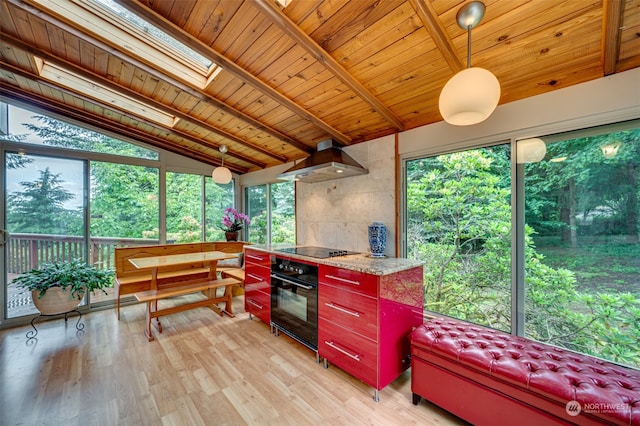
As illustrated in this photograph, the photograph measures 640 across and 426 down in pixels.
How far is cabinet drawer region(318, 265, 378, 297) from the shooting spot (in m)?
1.83

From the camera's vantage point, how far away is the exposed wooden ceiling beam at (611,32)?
1280 millimetres

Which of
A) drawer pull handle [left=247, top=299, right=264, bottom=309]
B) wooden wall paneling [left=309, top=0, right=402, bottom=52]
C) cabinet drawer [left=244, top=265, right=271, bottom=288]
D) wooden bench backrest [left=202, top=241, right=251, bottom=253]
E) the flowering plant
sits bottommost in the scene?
drawer pull handle [left=247, top=299, right=264, bottom=309]

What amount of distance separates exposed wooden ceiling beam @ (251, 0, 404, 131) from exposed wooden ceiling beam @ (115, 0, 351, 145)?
669 mm

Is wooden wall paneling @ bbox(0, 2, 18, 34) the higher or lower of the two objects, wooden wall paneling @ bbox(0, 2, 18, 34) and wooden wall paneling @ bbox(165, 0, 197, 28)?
the higher

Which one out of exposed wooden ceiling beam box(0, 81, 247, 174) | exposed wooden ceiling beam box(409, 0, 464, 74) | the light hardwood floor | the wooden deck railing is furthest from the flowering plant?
exposed wooden ceiling beam box(409, 0, 464, 74)

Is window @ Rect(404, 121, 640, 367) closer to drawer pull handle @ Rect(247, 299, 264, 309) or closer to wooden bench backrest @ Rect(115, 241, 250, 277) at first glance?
drawer pull handle @ Rect(247, 299, 264, 309)

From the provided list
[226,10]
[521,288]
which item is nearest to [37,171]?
[226,10]

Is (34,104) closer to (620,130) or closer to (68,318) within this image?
(68,318)

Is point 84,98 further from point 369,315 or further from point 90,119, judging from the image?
point 369,315

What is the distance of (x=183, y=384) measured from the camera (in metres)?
2.03

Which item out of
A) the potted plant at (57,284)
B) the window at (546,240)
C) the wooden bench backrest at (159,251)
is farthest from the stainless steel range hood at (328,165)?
the potted plant at (57,284)

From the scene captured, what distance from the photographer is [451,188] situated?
242 cm

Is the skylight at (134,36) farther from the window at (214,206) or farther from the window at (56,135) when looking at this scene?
the window at (214,206)

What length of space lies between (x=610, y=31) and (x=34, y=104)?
568cm
